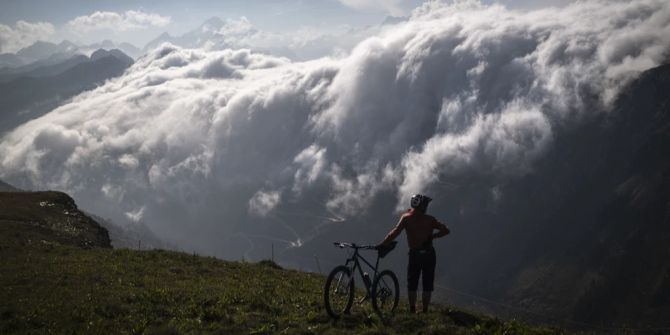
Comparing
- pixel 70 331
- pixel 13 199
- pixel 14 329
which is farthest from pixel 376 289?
pixel 13 199

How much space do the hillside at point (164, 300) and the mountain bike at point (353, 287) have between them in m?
0.51

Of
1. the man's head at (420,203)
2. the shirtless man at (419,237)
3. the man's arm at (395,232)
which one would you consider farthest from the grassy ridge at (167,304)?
the man's head at (420,203)

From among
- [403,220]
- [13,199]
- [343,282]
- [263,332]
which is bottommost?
[263,332]

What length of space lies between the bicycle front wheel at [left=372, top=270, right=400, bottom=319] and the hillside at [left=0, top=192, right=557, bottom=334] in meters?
0.54

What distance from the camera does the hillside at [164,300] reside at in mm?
18078

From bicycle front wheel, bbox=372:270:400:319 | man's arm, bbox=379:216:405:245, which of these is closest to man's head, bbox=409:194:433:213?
man's arm, bbox=379:216:405:245

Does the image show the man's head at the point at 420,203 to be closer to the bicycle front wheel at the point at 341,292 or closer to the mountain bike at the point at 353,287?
the mountain bike at the point at 353,287

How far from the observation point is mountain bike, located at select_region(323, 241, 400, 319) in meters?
18.7

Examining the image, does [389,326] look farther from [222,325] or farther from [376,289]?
[222,325]

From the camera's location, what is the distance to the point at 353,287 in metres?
18.8

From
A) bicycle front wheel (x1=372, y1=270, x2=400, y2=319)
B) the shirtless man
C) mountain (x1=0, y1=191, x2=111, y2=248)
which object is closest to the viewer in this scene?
the shirtless man

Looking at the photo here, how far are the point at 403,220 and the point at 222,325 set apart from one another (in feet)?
25.0

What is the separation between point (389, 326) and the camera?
700 inches

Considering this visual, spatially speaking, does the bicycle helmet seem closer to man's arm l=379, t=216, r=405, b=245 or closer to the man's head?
the man's head
